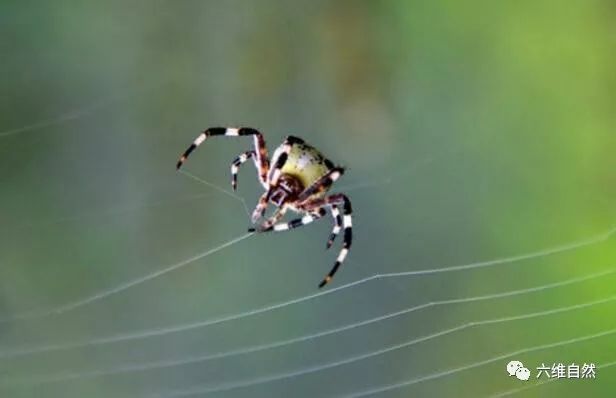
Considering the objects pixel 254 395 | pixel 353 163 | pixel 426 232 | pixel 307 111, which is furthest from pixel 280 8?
pixel 254 395

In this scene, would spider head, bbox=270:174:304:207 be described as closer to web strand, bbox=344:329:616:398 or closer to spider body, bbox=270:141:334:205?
spider body, bbox=270:141:334:205

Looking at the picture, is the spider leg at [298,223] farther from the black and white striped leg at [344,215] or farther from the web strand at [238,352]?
the web strand at [238,352]

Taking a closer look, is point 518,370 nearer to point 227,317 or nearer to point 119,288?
point 227,317

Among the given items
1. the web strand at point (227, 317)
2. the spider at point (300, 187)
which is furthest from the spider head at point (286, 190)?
the web strand at point (227, 317)

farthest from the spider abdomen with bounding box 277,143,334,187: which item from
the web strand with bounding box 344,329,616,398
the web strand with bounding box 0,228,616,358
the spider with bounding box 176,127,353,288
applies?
the web strand with bounding box 344,329,616,398

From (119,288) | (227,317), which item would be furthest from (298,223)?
(119,288)
